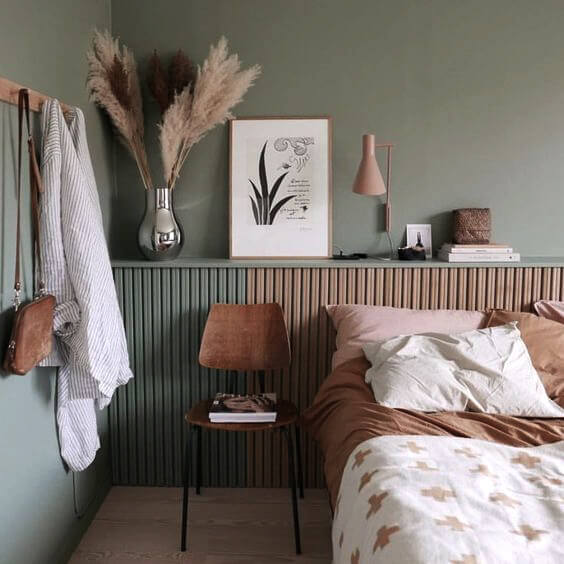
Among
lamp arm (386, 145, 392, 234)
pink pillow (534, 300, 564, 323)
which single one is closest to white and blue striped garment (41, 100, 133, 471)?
lamp arm (386, 145, 392, 234)

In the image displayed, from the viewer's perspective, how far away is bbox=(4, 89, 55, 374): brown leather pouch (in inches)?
71.5

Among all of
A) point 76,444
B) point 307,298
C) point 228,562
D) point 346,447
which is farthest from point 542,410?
point 76,444

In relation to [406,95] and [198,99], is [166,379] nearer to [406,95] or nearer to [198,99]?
[198,99]

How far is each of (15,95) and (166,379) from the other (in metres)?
1.43

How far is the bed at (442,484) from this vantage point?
1307 millimetres

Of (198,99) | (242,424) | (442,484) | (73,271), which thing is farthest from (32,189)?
(442,484)

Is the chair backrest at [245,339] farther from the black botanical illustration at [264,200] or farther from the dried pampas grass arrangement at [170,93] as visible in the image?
the dried pampas grass arrangement at [170,93]

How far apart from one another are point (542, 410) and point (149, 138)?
2.07 m

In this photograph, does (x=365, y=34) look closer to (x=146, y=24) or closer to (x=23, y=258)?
(x=146, y=24)

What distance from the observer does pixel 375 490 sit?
5.11ft

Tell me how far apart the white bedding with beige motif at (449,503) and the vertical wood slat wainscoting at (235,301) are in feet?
3.43

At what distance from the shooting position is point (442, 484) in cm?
154

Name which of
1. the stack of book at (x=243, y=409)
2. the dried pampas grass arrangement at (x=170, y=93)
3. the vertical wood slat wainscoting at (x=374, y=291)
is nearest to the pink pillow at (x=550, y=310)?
the vertical wood slat wainscoting at (x=374, y=291)

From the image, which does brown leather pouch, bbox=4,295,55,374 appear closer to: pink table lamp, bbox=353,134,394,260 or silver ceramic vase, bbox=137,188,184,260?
silver ceramic vase, bbox=137,188,184,260
